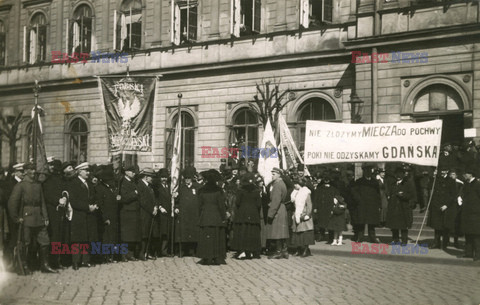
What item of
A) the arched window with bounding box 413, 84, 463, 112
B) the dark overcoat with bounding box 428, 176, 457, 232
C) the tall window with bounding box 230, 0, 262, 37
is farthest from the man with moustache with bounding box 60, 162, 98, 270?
the tall window with bounding box 230, 0, 262, 37

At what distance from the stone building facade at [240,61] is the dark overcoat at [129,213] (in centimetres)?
559

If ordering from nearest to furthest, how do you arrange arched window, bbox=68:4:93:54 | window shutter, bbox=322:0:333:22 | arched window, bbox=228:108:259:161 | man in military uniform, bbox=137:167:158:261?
man in military uniform, bbox=137:167:158:261
window shutter, bbox=322:0:333:22
arched window, bbox=228:108:259:161
arched window, bbox=68:4:93:54

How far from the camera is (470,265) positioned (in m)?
12.9

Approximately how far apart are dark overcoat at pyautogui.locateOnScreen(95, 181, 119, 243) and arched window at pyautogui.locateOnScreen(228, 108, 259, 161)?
13.3 m

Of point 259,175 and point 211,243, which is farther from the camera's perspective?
point 259,175

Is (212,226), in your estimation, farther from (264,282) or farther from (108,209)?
(264,282)

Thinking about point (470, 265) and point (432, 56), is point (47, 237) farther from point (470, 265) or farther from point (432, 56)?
point (432, 56)

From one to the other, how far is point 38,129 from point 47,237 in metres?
2.82

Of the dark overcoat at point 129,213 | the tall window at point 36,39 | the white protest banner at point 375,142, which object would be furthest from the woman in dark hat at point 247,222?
the tall window at point 36,39

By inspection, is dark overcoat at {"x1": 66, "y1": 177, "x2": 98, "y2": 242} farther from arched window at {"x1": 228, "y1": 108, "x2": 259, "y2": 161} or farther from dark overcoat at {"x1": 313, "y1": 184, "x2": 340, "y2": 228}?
arched window at {"x1": 228, "y1": 108, "x2": 259, "y2": 161}

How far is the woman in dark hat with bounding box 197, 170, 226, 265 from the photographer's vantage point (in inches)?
511

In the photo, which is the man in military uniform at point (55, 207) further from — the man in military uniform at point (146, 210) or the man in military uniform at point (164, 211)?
the man in military uniform at point (164, 211)

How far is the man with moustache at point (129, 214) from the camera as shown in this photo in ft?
44.6

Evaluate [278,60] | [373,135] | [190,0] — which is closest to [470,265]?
[373,135]
